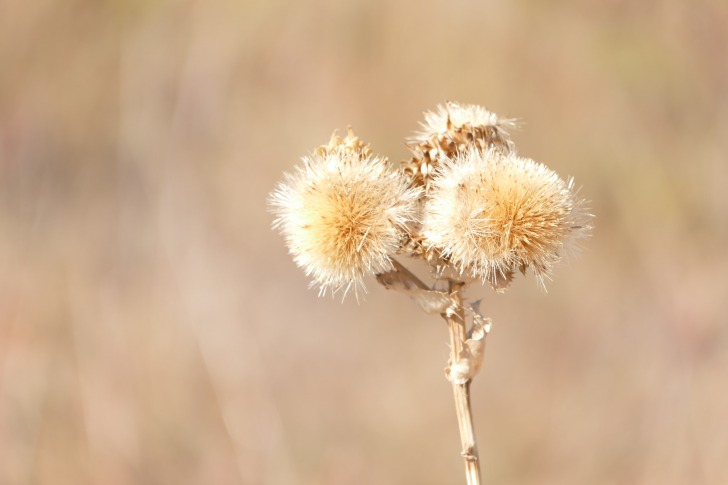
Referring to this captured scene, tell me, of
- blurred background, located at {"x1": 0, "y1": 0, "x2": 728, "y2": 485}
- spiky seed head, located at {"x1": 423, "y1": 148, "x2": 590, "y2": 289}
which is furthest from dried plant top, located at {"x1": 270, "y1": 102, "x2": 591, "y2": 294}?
blurred background, located at {"x1": 0, "y1": 0, "x2": 728, "y2": 485}

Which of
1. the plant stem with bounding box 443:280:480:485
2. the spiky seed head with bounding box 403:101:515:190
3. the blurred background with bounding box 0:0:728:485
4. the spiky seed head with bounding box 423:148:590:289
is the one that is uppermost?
the blurred background with bounding box 0:0:728:485

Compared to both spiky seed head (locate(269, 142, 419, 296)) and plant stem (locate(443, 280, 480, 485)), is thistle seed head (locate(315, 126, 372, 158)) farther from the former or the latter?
plant stem (locate(443, 280, 480, 485))

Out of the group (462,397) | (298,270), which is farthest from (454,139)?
(298,270)

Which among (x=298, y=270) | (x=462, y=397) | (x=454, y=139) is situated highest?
(x=298, y=270)

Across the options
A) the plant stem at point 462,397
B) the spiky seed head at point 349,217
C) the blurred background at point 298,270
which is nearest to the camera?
the plant stem at point 462,397

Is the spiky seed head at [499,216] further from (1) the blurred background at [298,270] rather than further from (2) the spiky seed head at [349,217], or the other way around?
(1) the blurred background at [298,270]

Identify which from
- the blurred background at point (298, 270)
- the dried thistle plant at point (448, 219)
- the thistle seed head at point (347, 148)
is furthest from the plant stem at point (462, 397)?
the blurred background at point (298, 270)

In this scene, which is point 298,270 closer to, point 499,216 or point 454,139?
point 454,139

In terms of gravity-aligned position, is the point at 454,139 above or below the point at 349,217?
above
